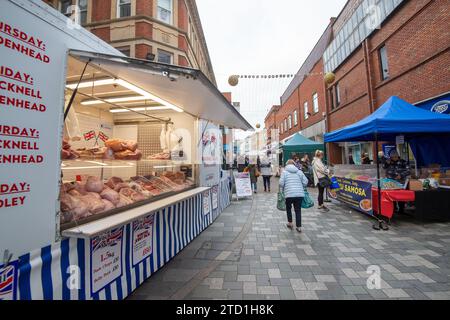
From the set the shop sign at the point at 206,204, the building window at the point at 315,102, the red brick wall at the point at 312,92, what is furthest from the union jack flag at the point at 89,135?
the building window at the point at 315,102

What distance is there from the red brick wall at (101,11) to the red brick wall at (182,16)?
3.50m

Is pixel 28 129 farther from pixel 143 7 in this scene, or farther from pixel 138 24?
pixel 143 7

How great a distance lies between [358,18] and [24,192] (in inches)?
630

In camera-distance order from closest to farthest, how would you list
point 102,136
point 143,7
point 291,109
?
1. point 102,136
2. point 143,7
3. point 291,109

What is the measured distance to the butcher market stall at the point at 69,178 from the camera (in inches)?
58.7

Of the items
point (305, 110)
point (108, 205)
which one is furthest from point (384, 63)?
point (108, 205)

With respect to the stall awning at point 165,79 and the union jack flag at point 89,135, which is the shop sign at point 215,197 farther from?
the union jack flag at point 89,135

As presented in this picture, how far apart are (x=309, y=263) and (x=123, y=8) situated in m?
13.8

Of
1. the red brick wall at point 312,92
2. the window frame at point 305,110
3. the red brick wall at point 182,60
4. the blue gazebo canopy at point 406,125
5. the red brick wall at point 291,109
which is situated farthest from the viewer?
the red brick wall at point 291,109

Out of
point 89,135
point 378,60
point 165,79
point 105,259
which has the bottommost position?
point 105,259

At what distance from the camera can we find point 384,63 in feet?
33.9

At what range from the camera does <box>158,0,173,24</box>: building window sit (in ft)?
36.9
